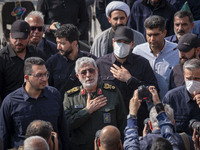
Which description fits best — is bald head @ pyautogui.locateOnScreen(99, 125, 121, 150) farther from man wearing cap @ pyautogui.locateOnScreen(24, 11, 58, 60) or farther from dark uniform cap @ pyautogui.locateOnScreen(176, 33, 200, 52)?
man wearing cap @ pyautogui.locateOnScreen(24, 11, 58, 60)

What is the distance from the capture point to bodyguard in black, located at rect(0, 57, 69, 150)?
7836mm

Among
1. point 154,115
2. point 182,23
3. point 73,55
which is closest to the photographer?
point 154,115

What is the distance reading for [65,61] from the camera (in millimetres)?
9219

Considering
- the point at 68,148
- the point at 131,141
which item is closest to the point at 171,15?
the point at 68,148

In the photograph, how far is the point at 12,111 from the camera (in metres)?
7.86

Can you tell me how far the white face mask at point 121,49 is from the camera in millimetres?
8984

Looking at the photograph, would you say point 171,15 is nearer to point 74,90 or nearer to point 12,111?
point 74,90

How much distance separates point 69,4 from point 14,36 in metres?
2.57

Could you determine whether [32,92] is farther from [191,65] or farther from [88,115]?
[191,65]

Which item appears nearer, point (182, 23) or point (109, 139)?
point (109, 139)

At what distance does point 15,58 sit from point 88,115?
5.54 feet

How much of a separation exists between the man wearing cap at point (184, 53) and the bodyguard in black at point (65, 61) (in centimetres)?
149

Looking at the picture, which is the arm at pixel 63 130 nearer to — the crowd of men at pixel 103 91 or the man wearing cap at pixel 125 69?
the crowd of men at pixel 103 91

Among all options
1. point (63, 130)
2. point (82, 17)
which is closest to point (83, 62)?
point (63, 130)
